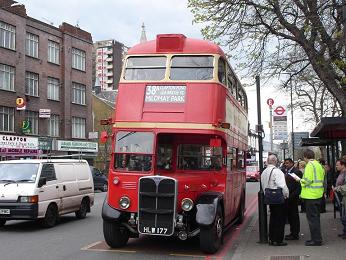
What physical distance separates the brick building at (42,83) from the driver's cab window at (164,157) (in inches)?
1069

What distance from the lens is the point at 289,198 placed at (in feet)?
38.7

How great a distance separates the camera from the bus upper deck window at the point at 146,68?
433 inches

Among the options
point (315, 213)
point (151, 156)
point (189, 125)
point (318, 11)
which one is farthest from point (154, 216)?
point (318, 11)

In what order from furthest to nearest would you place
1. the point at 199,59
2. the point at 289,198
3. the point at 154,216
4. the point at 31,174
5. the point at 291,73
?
the point at 291,73 → the point at 31,174 → the point at 289,198 → the point at 199,59 → the point at 154,216

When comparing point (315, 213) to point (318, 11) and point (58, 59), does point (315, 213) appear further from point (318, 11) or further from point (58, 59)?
point (58, 59)

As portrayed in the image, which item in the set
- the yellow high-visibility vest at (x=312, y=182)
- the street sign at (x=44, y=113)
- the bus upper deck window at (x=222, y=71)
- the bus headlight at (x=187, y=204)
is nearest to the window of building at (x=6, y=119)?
the street sign at (x=44, y=113)

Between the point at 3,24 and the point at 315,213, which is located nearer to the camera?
the point at 315,213

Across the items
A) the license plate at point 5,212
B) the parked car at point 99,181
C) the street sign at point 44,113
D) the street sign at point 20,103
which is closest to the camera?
the license plate at point 5,212

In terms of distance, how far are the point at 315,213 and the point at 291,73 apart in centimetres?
816

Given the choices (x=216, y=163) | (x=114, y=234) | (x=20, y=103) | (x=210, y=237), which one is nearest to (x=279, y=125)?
(x=216, y=163)

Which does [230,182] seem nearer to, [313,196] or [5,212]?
[313,196]

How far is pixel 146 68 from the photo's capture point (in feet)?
36.4

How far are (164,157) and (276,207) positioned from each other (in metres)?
2.53

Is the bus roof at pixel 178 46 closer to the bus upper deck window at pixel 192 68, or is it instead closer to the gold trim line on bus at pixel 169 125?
the bus upper deck window at pixel 192 68
